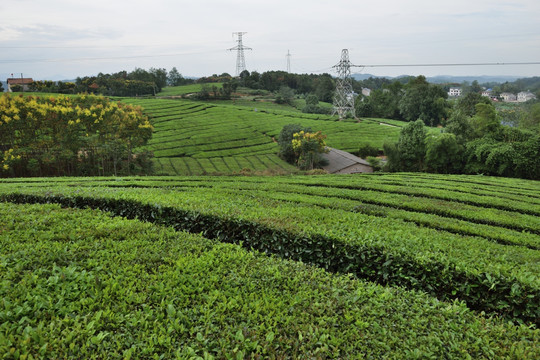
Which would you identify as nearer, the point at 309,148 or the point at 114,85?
the point at 309,148

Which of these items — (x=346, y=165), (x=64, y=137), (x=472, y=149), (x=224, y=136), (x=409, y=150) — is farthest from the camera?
(x=224, y=136)

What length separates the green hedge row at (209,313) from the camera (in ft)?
9.68

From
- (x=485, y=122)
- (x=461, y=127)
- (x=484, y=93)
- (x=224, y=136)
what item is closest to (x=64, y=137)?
(x=224, y=136)

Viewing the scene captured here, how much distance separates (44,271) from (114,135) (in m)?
23.6

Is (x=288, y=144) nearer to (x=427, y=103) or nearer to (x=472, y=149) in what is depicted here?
(x=472, y=149)

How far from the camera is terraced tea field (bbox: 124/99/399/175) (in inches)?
1287

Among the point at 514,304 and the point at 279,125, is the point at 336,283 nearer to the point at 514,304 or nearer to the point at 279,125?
the point at 514,304

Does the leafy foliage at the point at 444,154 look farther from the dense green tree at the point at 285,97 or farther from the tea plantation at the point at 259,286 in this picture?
the dense green tree at the point at 285,97

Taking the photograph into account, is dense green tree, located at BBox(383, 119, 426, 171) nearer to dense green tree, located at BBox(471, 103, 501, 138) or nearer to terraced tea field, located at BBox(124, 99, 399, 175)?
dense green tree, located at BBox(471, 103, 501, 138)

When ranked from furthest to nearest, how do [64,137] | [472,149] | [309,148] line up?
[309,148]
[472,149]
[64,137]

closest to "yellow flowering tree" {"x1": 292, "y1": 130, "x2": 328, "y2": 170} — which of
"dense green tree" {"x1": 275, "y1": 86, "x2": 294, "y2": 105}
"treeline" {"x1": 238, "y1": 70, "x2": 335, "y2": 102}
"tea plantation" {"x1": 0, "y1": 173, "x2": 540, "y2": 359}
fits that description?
"tea plantation" {"x1": 0, "y1": 173, "x2": 540, "y2": 359}

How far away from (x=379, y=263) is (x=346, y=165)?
87.9 ft

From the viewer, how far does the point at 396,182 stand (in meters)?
14.1

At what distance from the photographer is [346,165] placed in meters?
31.3
